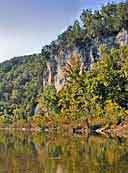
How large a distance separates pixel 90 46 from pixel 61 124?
50.9m

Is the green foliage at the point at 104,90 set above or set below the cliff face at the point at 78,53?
below

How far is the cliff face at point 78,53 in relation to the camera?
135 metres

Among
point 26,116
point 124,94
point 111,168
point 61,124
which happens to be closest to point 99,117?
point 124,94

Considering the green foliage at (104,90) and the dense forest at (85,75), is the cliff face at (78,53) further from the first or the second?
the green foliage at (104,90)

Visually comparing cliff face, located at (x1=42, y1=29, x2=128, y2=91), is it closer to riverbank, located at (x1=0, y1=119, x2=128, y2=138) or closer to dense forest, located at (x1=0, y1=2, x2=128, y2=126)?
dense forest, located at (x1=0, y1=2, x2=128, y2=126)

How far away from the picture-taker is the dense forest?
88.2 m

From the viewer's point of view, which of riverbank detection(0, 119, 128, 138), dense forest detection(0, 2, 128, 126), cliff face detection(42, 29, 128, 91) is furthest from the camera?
cliff face detection(42, 29, 128, 91)

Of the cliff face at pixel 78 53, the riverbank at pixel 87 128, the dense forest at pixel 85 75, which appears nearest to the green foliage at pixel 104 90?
the dense forest at pixel 85 75

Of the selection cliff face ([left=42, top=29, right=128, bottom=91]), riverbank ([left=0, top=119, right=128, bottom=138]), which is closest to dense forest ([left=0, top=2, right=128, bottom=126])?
cliff face ([left=42, top=29, right=128, bottom=91])

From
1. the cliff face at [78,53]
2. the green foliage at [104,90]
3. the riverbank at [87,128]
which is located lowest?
the riverbank at [87,128]

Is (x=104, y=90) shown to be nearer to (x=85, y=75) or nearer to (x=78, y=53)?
(x=85, y=75)

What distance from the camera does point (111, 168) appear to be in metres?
28.3

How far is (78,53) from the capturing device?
147125 mm

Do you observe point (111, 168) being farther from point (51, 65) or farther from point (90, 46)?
point (51, 65)
